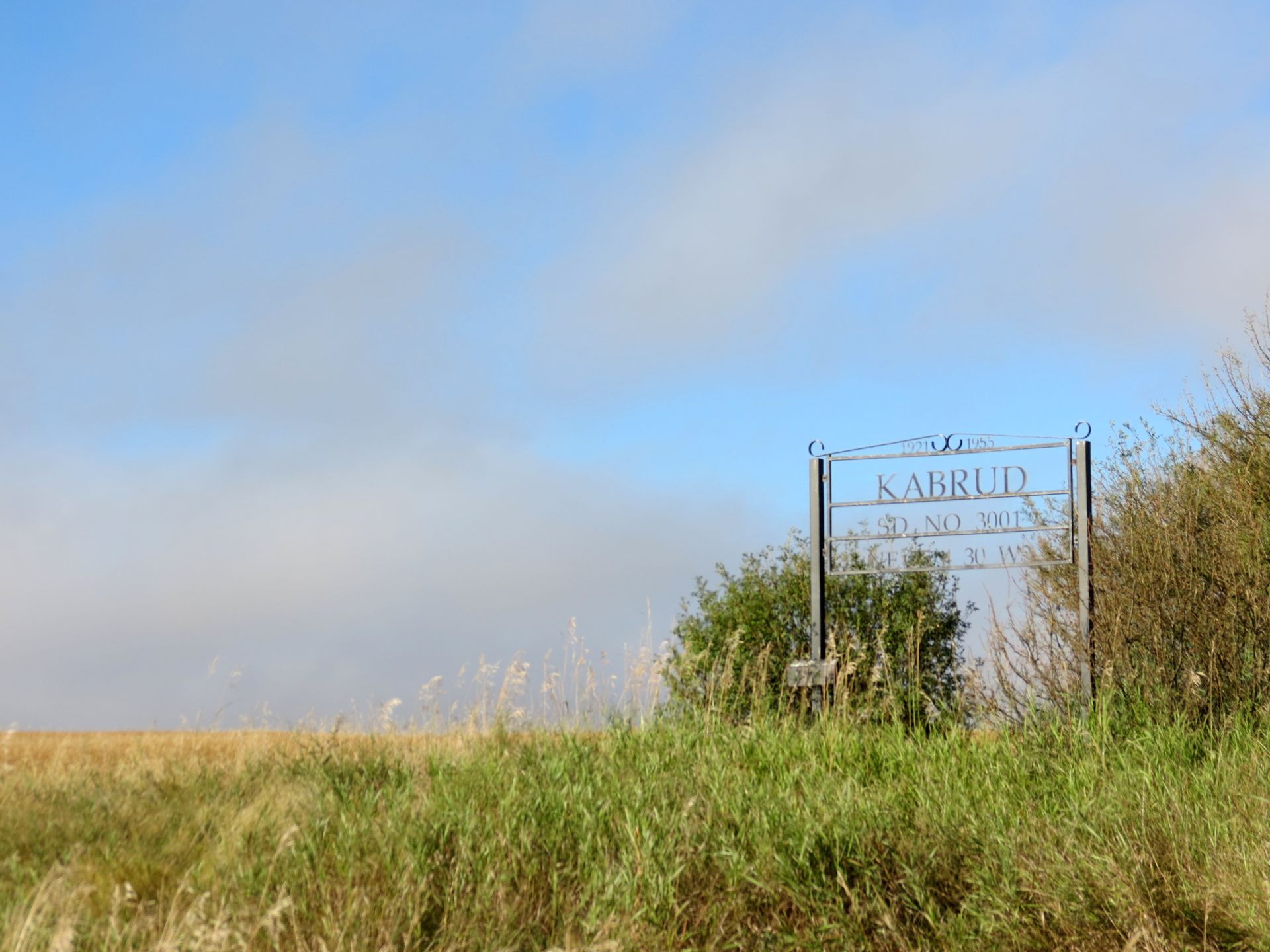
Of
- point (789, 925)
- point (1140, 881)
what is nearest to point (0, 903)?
point (789, 925)

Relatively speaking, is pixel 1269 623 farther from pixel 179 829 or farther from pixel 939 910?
pixel 179 829

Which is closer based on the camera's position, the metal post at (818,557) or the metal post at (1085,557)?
the metal post at (1085,557)

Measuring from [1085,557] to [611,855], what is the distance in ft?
28.5

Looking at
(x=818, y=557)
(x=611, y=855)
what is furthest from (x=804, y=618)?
(x=611, y=855)

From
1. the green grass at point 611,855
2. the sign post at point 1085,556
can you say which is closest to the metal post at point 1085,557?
the sign post at point 1085,556

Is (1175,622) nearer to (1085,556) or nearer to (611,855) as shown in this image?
(1085,556)

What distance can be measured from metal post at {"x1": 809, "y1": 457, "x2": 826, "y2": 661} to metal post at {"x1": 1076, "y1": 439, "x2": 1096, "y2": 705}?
10.2 ft

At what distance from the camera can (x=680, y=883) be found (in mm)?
5336

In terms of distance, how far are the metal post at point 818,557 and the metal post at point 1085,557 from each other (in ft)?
10.2

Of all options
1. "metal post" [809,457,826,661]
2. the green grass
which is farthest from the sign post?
the green grass

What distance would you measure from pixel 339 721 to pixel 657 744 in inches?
91.7

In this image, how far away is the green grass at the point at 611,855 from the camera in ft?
15.8

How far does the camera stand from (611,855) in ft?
18.4

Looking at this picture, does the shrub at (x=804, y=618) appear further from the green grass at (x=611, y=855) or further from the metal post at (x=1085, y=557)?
the green grass at (x=611, y=855)
